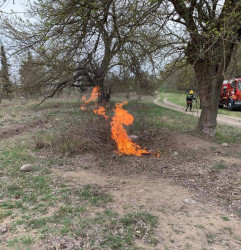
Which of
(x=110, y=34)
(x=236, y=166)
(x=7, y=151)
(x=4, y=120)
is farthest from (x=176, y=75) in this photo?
(x=4, y=120)

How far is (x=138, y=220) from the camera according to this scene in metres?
3.68

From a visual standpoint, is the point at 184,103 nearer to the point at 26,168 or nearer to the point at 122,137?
the point at 122,137

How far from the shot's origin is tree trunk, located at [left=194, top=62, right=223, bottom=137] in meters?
8.24

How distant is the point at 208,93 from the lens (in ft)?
28.2

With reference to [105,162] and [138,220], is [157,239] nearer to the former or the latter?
[138,220]

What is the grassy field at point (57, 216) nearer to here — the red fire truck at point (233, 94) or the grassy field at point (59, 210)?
the grassy field at point (59, 210)

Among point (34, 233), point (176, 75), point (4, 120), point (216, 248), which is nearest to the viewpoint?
point (216, 248)

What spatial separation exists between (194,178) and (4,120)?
12.5 metres

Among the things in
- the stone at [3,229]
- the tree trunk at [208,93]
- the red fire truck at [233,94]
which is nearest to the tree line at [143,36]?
the tree trunk at [208,93]

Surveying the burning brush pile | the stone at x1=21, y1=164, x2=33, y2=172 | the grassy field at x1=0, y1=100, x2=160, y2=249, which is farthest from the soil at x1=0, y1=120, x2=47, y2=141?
the stone at x1=21, y1=164, x2=33, y2=172

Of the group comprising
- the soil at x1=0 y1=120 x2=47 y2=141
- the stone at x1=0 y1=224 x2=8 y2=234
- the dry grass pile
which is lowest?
the stone at x1=0 y1=224 x2=8 y2=234

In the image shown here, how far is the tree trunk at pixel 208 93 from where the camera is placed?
8242 mm

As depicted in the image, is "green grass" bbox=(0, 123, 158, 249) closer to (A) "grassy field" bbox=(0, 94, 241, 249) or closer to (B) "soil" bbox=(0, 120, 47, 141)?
(A) "grassy field" bbox=(0, 94, 241, 249)

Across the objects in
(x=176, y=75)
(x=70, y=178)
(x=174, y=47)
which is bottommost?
(x=70, y=178)
